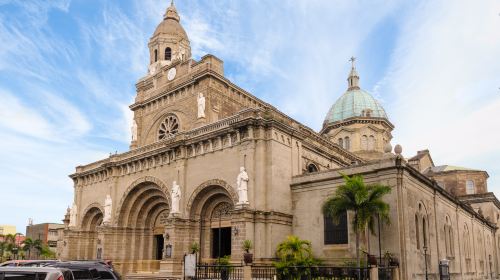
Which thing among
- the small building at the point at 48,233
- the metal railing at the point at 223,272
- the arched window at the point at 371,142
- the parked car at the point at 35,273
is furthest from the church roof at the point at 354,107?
the small building at the point at 48,233

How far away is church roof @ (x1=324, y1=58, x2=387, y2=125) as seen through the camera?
5742 centimetres

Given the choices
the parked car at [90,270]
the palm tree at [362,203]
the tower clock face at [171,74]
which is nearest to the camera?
the parked car at [90,270]

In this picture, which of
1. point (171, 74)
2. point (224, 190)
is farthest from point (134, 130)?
point (224, 190)

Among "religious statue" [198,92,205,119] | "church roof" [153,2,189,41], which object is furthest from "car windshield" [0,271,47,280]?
"church roof" [153,2,189,41]

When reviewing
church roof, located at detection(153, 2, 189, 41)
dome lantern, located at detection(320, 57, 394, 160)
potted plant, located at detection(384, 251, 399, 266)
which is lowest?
potted plant, located at detection(384, 251, 399, 266)

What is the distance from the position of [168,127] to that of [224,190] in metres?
12.7

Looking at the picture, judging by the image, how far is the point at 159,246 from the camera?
41.6 meters

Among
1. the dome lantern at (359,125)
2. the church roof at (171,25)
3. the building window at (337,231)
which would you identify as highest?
the church roof at (171,25)

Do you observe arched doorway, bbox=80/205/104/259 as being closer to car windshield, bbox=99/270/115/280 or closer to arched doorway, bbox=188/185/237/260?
arched doorway, bbox=188/185/237/260

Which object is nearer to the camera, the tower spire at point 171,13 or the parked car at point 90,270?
the parked car at point 90,270

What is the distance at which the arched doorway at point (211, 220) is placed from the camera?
34156 mm

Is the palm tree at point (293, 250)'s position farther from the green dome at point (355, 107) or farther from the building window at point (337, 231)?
the green dome at point (355, 107)

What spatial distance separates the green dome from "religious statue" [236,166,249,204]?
29.5 m

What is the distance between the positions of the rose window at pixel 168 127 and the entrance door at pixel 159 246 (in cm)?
893
